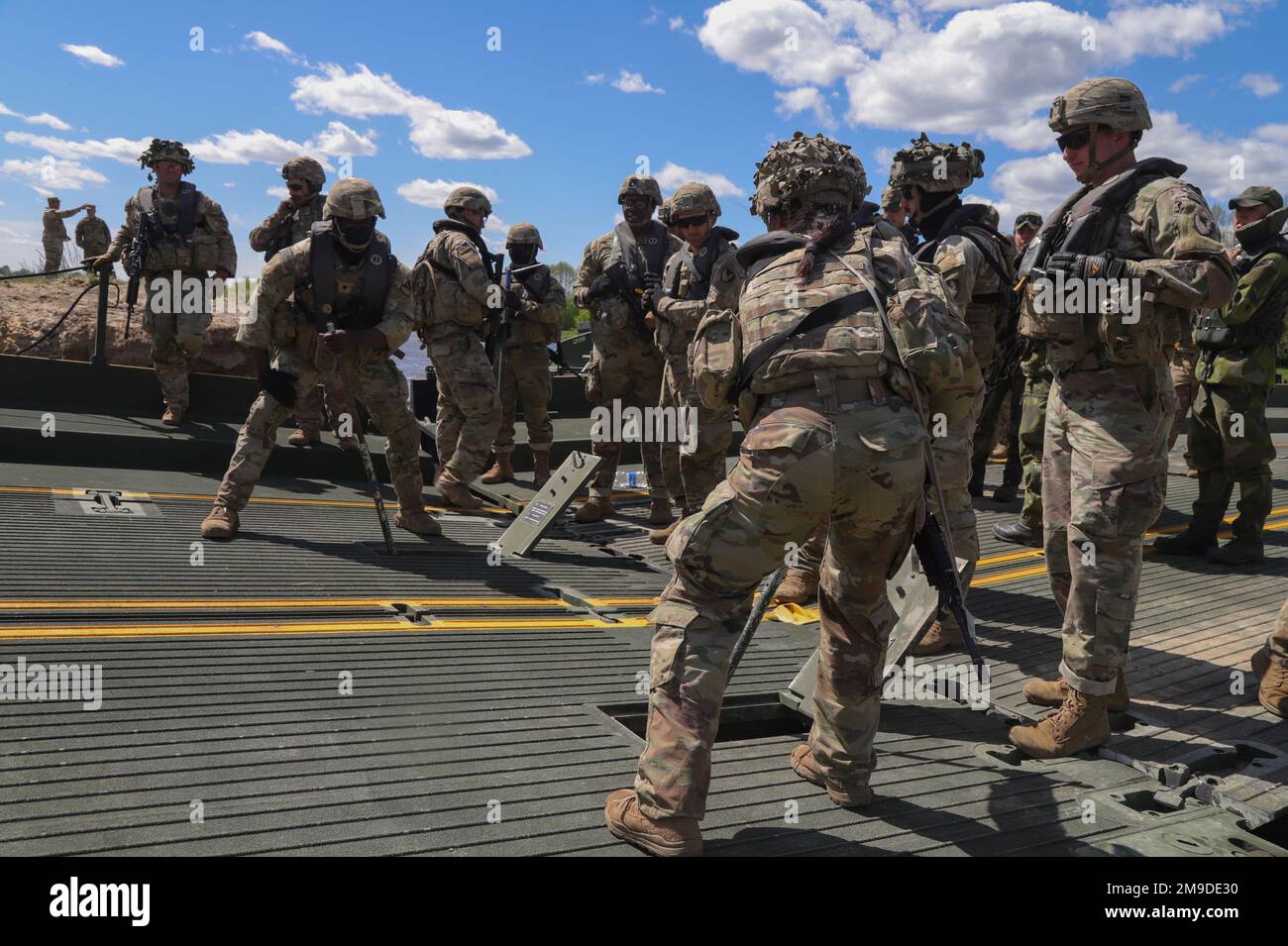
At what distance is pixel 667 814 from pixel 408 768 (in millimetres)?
1018

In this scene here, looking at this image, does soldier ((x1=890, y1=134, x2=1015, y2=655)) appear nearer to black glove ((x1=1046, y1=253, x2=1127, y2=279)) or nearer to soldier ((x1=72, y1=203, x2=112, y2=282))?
black glove ((x1=1046, y1=253, x2=1127, y2=279))

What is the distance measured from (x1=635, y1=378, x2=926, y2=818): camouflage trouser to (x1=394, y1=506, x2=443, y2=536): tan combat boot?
4337mm

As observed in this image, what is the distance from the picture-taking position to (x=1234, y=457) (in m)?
7.02

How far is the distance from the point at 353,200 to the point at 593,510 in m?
3.26

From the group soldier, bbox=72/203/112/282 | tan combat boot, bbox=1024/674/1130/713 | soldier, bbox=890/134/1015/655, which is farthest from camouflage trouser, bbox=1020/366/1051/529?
soldier, bbox=72/203/112/282

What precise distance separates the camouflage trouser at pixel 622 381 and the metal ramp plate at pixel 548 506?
1148mm

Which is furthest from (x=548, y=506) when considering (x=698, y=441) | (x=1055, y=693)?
(x=1055, y=693)

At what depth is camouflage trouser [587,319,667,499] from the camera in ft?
27.6

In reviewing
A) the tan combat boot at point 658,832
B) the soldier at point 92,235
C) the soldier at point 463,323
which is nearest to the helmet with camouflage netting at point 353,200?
the soldier at point 463,323

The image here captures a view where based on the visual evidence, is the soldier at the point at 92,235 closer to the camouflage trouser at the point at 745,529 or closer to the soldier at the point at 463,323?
the soldier at the point at 463,323

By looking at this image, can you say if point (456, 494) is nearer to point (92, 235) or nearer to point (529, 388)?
point (529, 388)

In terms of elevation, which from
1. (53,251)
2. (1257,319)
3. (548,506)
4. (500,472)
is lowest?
(548,506)
